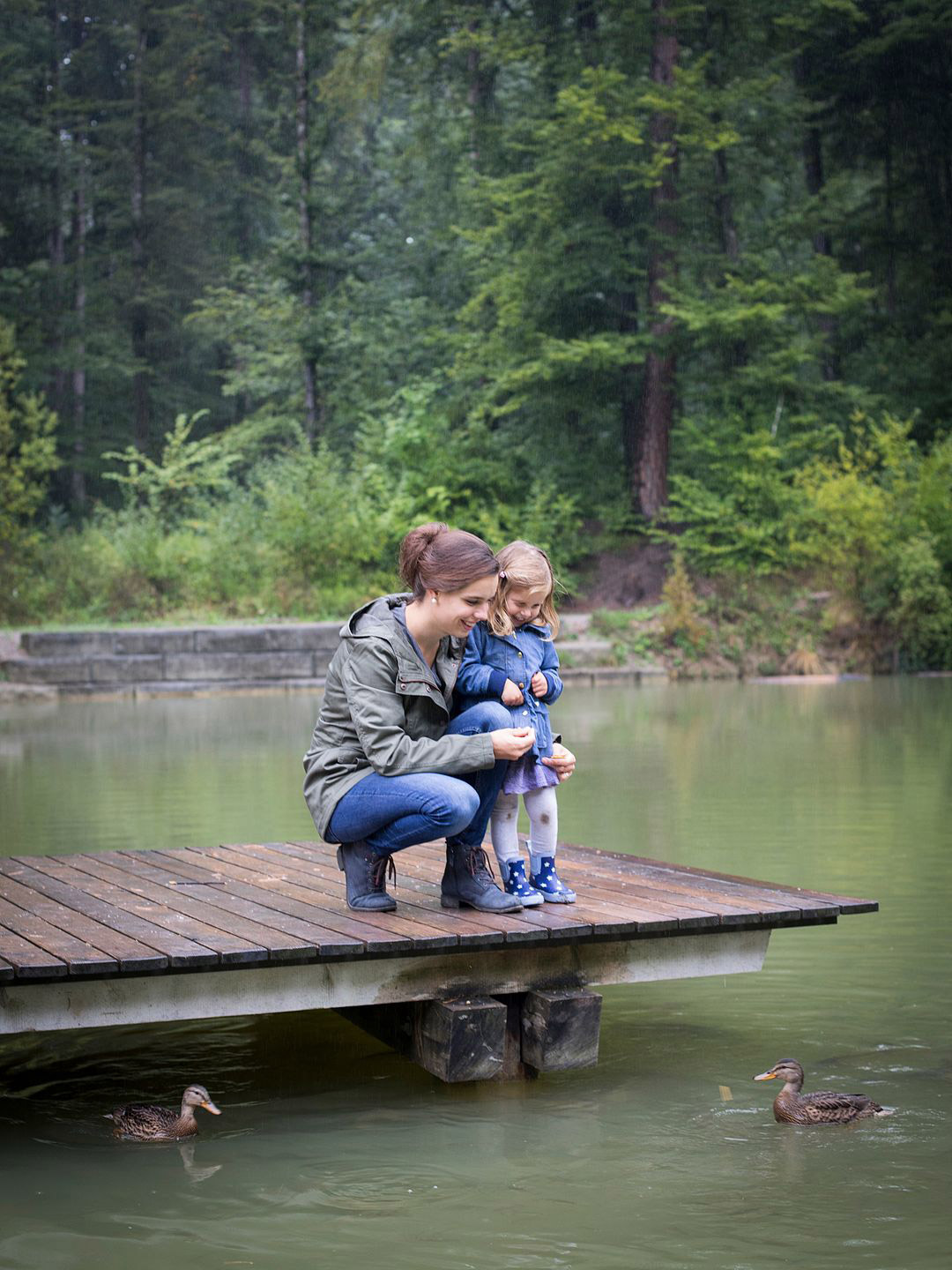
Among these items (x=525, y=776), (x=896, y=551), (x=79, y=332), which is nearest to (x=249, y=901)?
(x=525, y=776)

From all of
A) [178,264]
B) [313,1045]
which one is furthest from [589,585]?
[313,1045]

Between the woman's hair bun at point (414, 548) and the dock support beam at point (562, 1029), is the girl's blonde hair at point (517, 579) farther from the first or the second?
the dock support beam at point (562, 1029)

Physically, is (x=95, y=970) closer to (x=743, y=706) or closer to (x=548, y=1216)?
(x=548, y=1216)

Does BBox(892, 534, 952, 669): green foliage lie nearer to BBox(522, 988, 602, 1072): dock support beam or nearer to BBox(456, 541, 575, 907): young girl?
BBox(456, 541, 575, 907): young girl

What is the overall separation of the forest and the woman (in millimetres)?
17952

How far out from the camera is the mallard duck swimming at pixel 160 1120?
438 cm

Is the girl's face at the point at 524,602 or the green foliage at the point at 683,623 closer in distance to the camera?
the girl's face at the point at 524,602

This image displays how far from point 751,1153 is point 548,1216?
68cm

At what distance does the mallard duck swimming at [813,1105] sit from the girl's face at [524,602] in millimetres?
1517

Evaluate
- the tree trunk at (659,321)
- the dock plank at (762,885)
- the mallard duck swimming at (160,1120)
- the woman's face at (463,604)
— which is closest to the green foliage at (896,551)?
the tree trunk at (659,321)

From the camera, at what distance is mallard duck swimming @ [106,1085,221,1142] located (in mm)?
4383

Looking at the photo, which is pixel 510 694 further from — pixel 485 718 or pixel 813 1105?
pixel 813 1105

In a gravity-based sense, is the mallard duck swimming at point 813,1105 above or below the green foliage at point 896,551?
below

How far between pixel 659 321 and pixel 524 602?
78.7 ft
